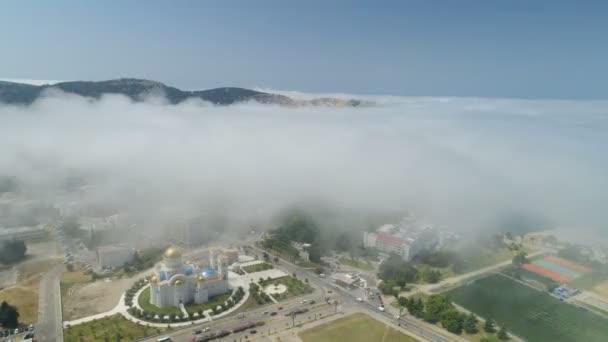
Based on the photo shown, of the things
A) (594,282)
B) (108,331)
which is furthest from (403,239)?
(108,331)

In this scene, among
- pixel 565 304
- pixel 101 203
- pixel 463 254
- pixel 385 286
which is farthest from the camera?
pixel 101 203

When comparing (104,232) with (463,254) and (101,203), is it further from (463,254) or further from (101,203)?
(463,254)

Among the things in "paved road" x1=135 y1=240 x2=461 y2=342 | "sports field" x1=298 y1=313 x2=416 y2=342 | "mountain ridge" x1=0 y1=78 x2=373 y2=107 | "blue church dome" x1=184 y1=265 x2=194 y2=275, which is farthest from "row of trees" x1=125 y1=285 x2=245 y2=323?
"mountain ridge" x1=0 y1=78 x2=373 y2=107

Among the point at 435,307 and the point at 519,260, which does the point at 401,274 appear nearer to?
the point at 435,307

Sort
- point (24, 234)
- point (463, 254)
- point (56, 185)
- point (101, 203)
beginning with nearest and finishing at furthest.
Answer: point (463, 254)
point (24, 234)
point (101, 203)
point (56, 185)

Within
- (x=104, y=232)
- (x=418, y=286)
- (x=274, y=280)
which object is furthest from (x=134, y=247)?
(x=418, y=286)

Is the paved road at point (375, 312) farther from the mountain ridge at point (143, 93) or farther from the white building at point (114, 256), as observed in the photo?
the mountain ridge at point (143, 93)

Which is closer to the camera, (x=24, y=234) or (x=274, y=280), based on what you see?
(x=274, y=280)
